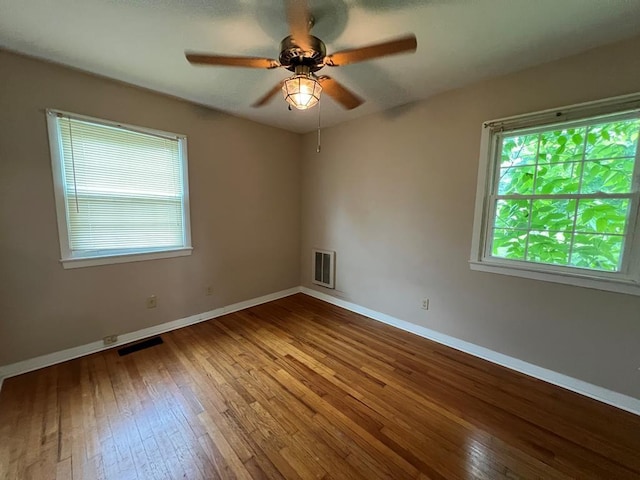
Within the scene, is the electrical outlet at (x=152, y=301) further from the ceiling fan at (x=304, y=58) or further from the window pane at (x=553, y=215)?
the window pane at (x=553, y=215)

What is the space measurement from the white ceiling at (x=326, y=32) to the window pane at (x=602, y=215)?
3.47 feet

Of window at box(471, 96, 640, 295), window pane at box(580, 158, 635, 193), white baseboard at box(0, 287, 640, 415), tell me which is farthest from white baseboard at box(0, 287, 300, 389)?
window pane at box(580, 158, 635, 193)

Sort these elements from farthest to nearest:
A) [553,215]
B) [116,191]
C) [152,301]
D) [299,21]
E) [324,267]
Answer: [324,267] < [152,301] < [116,191] < [553,215] < [299,21]

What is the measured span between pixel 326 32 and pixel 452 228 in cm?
194

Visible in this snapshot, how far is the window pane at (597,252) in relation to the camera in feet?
5.96

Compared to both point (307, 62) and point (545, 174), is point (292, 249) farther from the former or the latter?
point (545, 174)

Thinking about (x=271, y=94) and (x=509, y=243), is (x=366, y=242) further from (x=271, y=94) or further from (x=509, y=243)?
(x=271, y=94)

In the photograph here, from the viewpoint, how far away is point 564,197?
1976mm

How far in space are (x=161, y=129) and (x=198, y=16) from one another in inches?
56.0

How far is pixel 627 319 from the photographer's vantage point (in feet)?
5.79

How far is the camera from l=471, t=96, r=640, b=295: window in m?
1.76

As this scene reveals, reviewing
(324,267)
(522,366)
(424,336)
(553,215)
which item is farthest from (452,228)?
(324,267)

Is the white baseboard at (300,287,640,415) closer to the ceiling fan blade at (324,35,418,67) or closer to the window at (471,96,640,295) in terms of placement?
the window at (471,96,640,295)

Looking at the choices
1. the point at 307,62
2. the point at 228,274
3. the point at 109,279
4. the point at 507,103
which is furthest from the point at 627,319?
the point at 109,279
